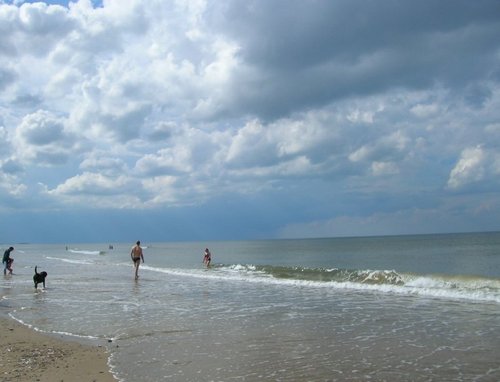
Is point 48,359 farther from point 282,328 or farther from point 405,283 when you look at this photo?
point 405,283

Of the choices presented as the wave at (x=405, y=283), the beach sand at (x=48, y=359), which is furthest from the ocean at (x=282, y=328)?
the beach sand at (x=48, y=359)

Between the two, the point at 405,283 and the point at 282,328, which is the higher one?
the point at 282,328

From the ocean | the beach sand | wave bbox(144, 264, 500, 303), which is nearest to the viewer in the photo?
the beach sand

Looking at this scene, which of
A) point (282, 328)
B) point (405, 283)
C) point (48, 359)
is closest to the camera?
point (48, 359)

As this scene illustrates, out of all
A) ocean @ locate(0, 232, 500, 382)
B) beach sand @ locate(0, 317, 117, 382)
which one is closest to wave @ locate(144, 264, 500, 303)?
ocean @ locate(0, 232, 500, 382)

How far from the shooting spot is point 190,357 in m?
8.91

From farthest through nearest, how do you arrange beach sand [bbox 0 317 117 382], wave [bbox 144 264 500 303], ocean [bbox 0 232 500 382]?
1. wave [bbox 144 264 500 303]
2. ocean [bbox 0 232 500 382]
3. beach sand [bbox 0 317 117 382]

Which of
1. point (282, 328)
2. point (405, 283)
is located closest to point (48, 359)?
point (282, 328)

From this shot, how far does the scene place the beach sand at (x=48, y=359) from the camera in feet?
24.6

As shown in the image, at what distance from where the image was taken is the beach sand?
24.6 ft

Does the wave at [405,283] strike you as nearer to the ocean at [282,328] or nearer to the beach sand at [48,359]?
the ocean at [282,328]

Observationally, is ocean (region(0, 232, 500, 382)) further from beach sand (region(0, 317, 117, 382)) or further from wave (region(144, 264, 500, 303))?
beach sand (region(0, 317, 117, 382))

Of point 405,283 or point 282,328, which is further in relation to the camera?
point 405,283

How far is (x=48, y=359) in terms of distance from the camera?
8.62 meters
